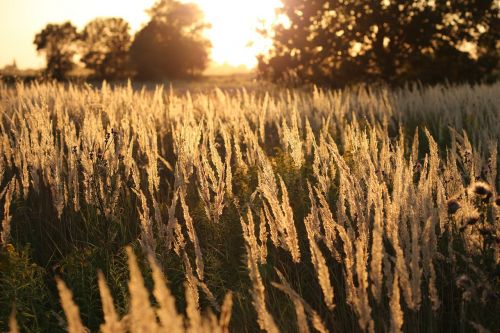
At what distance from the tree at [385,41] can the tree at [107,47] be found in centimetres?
3307

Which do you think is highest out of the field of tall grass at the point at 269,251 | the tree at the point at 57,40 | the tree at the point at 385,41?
the tree at the point at 57,40

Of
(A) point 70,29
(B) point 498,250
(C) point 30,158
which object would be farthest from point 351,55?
(A) point 70,29

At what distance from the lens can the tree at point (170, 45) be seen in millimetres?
47875

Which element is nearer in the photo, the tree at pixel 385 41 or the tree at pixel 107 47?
the tree at pixel 385 41

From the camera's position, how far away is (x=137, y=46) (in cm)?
4825

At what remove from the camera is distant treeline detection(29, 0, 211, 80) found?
48062 millimetres

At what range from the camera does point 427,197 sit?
2.08 metres

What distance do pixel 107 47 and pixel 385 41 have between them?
45.4m

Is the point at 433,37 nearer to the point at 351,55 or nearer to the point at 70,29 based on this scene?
the point at 351,55

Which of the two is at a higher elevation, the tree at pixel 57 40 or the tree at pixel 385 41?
the tree at pixel 57 40

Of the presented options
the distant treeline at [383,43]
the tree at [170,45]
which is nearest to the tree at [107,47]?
the tree at [170,45]

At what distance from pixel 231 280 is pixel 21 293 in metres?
1.09

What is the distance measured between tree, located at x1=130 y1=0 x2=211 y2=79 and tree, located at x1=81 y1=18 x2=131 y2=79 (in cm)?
225

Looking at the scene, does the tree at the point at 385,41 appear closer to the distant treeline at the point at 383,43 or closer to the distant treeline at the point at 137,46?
the distant treeline at the point at 383,43
